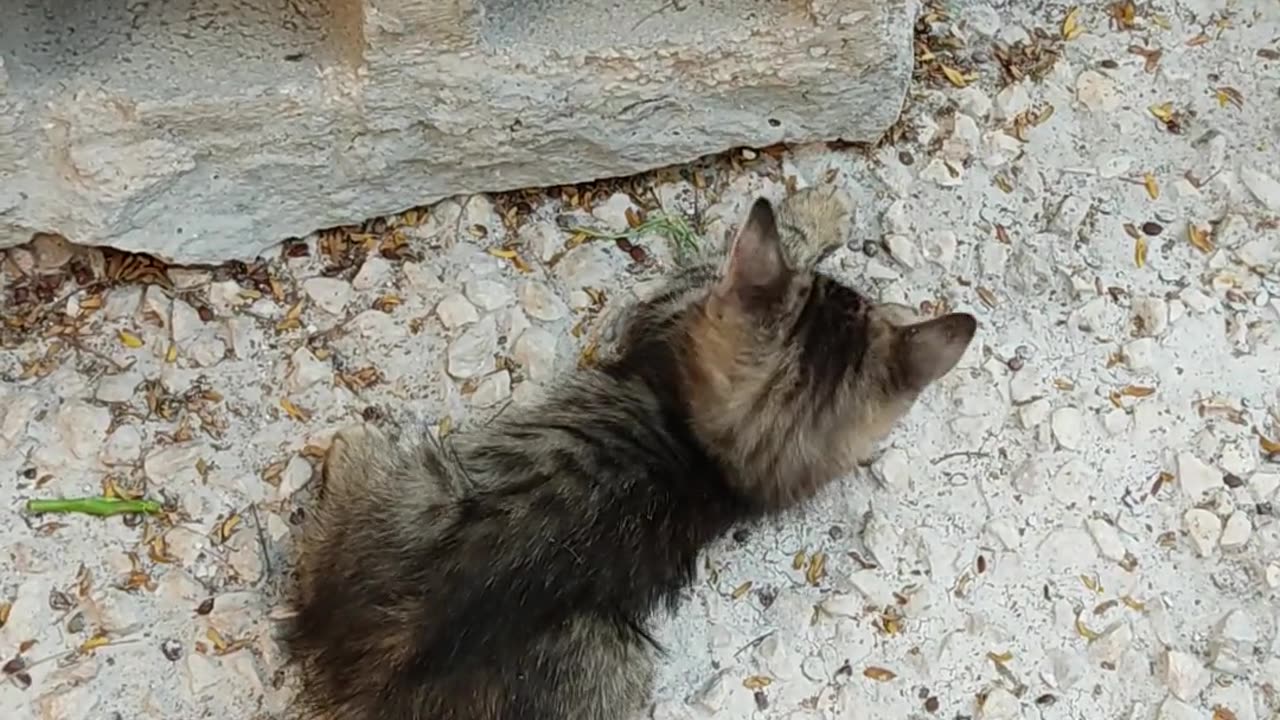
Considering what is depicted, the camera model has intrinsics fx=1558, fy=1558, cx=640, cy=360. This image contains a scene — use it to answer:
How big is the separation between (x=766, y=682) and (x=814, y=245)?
23.3 inches

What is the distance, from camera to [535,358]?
204cm

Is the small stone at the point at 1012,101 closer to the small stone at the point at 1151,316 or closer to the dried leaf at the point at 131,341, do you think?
Answer: the small stone at the point at 1151,316

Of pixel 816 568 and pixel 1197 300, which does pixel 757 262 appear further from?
pixel 1197 300

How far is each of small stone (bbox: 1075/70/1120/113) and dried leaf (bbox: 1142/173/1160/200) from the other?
0.11 m

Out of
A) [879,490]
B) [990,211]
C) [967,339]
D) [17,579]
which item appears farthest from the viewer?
[990,211]

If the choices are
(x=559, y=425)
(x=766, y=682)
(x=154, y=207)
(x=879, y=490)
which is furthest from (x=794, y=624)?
(x=154, y=207)

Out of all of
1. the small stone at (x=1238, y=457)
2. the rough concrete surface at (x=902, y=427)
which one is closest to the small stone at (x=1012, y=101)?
the rough concrete surface at (x=902, y=427)

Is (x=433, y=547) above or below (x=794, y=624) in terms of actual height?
above

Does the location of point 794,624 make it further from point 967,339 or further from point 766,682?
point 967,339

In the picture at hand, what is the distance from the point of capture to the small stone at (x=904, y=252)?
6.98ft

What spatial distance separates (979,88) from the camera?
7.29ft

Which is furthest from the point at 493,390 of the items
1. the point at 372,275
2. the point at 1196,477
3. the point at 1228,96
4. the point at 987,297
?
the point at 1228,96

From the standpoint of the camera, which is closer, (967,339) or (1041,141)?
(967,339)

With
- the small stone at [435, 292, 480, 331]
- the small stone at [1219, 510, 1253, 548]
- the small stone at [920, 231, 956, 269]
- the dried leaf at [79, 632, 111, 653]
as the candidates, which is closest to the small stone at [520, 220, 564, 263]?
the small stone at [435, 292, 480, 331]
